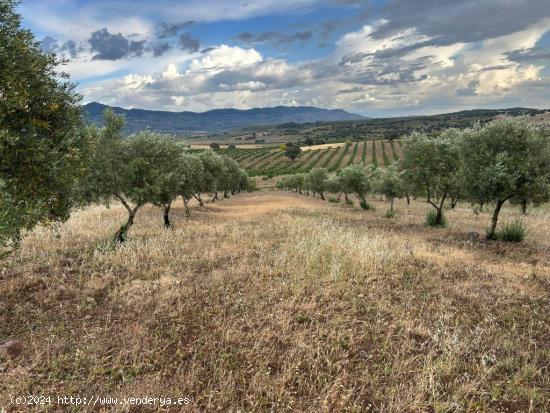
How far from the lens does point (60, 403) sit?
592cm

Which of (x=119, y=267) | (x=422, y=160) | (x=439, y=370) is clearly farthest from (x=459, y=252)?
(x=119, y=267)

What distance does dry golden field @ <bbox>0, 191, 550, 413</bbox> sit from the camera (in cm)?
631

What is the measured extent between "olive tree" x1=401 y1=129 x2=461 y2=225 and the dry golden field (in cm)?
1445

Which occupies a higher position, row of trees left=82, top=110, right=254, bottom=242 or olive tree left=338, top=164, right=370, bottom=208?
row of trees left=82, top=110, right=254, bottom=242

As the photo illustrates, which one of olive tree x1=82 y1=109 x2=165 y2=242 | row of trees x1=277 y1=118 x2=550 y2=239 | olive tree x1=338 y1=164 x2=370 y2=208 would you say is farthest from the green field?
olive tree x1=82 y1=109 x2=165 y2=242

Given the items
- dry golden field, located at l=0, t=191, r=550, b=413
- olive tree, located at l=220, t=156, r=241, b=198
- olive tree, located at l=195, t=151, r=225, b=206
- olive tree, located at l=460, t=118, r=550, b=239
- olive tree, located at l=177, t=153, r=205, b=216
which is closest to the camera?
dry golden field, located at l=0, t=191, r=550, b=413

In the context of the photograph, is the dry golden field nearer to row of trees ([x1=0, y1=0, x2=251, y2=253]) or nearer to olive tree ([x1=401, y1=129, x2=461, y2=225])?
row of trees ([x1=0, y1=0, x2=251, y2=253])

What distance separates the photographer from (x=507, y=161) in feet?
65.3

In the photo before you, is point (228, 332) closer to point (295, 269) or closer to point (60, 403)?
point (60, 403)

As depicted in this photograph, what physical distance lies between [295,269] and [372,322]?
376cm

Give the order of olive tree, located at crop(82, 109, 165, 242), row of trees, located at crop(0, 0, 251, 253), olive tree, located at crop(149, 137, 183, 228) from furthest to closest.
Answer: olive tree, located at crop(149, 137, 183, 228) < olive tree, located at crop(82, 109, 165, 242) < row of trees, located at crop(0, 0, 251, 253)

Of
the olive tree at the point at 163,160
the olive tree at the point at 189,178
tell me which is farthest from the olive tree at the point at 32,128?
the olive tree at the point at 189,178

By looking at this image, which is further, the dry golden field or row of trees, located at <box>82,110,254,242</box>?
row of trees, located at <box>82,110,254,242</box>

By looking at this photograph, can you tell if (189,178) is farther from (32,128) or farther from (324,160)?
(324,160)
